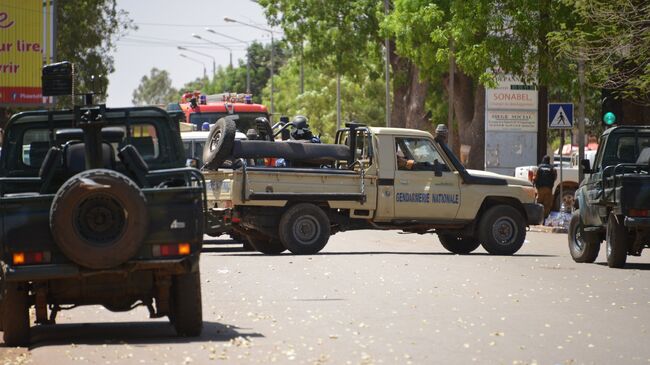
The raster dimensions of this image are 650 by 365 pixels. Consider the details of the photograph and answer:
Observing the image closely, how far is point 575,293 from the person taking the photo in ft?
53.6

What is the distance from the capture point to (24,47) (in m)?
50.7

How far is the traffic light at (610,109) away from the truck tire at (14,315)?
57.1 ft

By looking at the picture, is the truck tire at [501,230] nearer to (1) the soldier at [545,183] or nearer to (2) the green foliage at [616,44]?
(2) the green foliage at [616,44]

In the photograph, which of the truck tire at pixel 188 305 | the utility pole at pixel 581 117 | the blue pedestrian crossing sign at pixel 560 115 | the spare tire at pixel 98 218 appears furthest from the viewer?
the blue pedestrian crossing sign at pixel 560 115

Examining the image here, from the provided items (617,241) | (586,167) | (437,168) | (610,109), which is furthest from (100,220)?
(610,109)

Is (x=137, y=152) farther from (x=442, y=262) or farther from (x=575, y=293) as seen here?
(x=442, y=262)

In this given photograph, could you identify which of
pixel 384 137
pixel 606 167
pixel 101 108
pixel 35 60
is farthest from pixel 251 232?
pixel 35 60

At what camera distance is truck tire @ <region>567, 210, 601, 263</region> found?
21875 millimetres

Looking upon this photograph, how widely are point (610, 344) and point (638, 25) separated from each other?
641 inches

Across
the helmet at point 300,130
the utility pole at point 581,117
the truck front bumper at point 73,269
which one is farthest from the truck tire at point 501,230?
the truck front bumper at point 73,269

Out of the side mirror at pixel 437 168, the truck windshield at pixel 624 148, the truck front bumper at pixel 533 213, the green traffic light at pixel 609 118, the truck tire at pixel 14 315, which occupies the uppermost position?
the green traffic light at pixel 609 118

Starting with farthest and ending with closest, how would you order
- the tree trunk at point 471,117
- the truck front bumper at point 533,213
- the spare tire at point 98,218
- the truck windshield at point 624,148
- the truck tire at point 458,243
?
the tree trunk at point 471,117 < the truck tire at point 458,243 < the truck front bumper at point 533,213 < the truck windshield at point 624,148 < the spare tire at point 98,218

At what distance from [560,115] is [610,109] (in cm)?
674

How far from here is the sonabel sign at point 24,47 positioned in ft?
164
